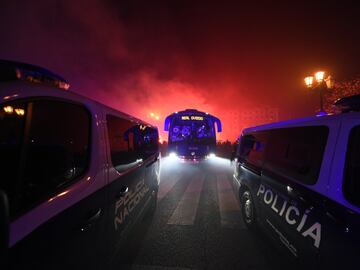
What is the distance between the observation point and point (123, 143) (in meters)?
2.73

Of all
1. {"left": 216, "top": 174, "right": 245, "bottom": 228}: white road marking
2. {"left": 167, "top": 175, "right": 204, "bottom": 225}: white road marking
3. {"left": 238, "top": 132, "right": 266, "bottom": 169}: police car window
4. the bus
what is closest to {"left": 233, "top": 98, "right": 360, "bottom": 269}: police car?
{"left": 238, "top": 132, "right": 266, "bottom": 169}: police car window

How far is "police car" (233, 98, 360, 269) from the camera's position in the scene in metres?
1.57

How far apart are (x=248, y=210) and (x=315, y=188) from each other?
2.20 metres

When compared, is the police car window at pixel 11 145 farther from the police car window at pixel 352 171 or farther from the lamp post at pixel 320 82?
the lamp post at pixel 320 82

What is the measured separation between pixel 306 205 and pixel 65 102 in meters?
2.46

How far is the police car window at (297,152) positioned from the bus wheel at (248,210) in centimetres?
99

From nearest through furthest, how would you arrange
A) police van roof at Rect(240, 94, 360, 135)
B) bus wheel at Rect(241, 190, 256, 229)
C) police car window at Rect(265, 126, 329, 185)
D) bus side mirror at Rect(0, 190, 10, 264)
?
1. bus side mirror at Rect(0, 190, 10, 264)
2. police van roof at Rect(240, 94, 360, 135)
3. police car window at Rect(265, 126, 329, 185)
4. bus wheel at Rect(241, 190, 256, 229)

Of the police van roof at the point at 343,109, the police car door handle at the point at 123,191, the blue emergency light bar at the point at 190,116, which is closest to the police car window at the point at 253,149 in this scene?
the police van roof at the point at 343,109

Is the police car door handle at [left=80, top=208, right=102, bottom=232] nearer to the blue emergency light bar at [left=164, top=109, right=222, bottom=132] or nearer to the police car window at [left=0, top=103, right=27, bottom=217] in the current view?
the police car window at [left=0, top=103, right=27, bottom=217]

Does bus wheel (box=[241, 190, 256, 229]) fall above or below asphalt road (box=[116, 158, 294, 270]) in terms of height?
above

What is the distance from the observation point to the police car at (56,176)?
120cm

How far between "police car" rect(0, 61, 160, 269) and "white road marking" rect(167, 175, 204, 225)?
1940 millimetres

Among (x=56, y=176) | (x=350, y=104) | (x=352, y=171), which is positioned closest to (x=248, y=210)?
(x=352, y=171)

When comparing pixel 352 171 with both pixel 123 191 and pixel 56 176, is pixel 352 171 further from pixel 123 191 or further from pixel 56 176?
pixel 56 176
